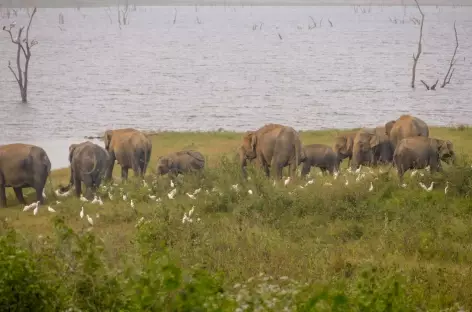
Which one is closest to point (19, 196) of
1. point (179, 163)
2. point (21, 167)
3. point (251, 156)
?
point (21, 167)

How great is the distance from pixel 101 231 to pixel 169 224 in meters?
1.44

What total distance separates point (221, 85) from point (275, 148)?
5859 cm

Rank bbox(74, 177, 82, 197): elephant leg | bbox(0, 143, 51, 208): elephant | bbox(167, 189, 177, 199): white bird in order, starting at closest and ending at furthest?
1. bbox(167, 189, 177, 199): white bird
2. bbox(0, 143, 51, 208): elephant
3. bbox(74, 177, 82, 197): elephant leg

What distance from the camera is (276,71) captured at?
305 feet

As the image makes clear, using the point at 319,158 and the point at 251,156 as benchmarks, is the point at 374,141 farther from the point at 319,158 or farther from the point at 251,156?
the point at 251,156

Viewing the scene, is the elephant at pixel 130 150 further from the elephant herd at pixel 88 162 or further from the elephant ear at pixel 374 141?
the elephant ear at pixel 374 141

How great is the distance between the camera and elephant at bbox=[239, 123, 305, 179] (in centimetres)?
1914

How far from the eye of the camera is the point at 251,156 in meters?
19.7

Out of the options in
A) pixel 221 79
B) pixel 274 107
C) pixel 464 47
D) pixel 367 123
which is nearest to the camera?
pixel 367 123

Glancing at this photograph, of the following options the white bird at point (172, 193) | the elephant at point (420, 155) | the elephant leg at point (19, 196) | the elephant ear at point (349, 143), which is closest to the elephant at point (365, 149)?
the elephant ear at point (349, 143)

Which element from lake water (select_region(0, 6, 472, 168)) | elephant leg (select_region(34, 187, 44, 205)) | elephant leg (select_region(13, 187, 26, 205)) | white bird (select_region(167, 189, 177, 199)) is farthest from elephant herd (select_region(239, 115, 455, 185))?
lake water (select_region(0, 6, 472, 168))

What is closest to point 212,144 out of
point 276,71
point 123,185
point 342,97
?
point 123,185

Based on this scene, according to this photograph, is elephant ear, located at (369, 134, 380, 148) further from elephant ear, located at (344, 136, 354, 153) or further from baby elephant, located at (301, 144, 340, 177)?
elephant ear, located at (344, 136, 354, 153)

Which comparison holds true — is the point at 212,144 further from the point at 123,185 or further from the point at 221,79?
the point at 221,79
